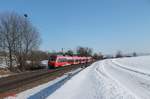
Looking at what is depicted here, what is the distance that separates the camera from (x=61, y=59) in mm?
69625

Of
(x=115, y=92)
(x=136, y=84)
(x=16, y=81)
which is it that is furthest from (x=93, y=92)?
(x=16, y=81)

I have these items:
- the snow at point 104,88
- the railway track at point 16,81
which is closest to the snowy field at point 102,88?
the snow at point 104,88

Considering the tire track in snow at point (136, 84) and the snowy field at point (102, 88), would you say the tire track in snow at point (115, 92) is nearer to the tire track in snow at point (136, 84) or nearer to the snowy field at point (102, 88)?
the snowy field at point (102, 88)

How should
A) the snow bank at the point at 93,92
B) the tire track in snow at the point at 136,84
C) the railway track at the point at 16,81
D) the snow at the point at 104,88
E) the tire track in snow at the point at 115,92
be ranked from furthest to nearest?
the railway track at the point at 16,81 → the tire track in snow at the point at 136,84 → the snow at the point at 104,88 → the snow bank at the point at 93,92 → the tire track in snow at the point at 115,92

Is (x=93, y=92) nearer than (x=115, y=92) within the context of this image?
No

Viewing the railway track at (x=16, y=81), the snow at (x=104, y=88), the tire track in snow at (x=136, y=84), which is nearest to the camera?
the snow at (x=104, y=88)

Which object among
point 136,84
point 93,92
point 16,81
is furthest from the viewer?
point 16,81

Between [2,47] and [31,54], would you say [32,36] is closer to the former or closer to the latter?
[31,54]

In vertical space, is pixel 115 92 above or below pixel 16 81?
above

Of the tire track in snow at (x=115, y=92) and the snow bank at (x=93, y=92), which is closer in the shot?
the tire track in snow at (x=115, y=92)

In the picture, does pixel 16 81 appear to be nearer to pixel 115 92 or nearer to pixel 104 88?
pixel 104 88

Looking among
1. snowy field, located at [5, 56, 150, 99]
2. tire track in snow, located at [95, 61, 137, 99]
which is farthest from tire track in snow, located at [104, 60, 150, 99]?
tire track in snow, located at [95, 61, 137, 99]

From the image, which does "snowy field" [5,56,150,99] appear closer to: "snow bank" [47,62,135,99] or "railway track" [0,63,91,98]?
"snow bank" [47,62,135,99]

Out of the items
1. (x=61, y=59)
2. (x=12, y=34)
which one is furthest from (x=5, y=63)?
(x=61, y=59)
